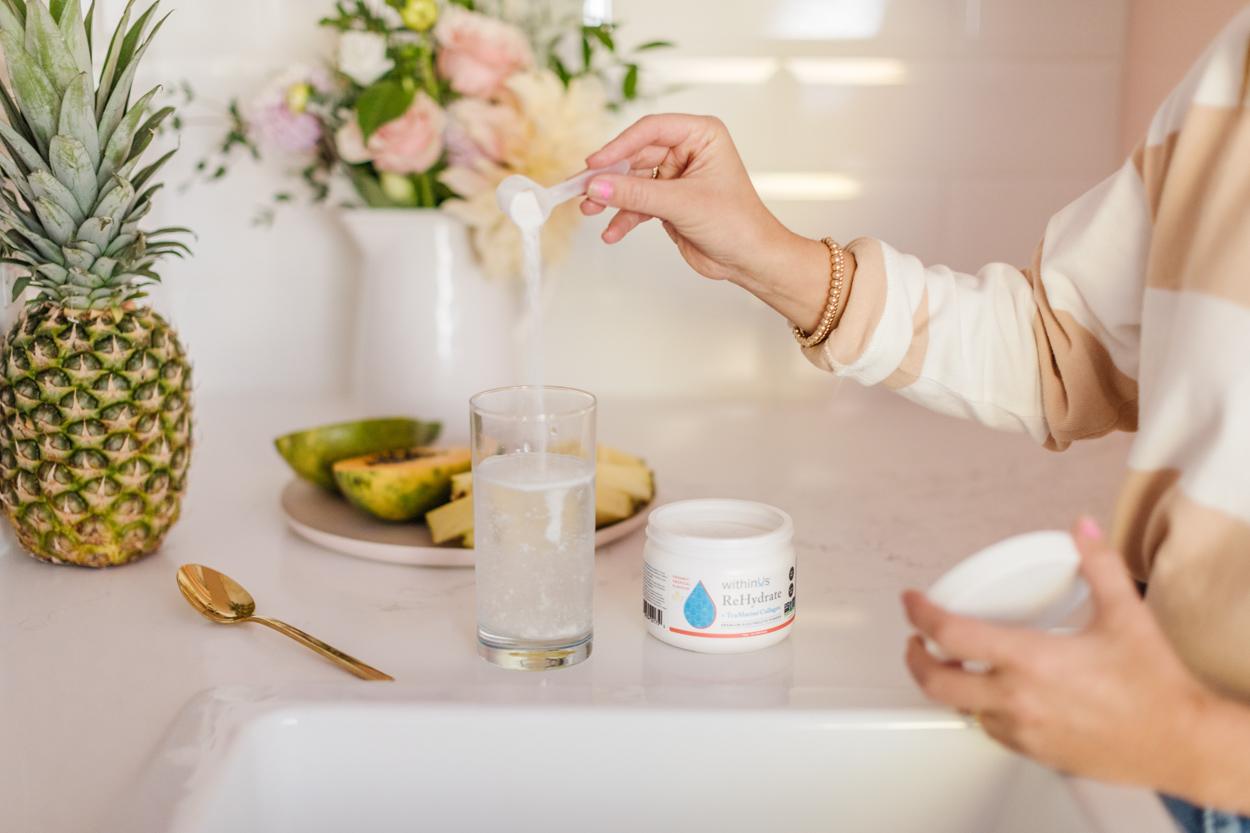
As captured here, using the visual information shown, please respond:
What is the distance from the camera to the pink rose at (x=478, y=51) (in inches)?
43.6

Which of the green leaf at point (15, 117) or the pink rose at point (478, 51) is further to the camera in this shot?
the pink rose at point (478, 51)

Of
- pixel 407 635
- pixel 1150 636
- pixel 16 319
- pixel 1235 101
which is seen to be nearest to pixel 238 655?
pixel 407 635

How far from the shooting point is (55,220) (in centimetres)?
76

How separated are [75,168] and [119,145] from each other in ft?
0.13

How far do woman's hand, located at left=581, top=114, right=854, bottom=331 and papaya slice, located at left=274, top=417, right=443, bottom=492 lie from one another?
14.0 inches

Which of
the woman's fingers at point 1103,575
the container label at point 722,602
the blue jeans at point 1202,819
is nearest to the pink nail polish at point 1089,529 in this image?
the woman's fingers at point 1103,575

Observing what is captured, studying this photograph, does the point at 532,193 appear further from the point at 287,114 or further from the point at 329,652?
the point at 287,114

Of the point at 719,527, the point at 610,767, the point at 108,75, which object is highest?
the point at 108,75

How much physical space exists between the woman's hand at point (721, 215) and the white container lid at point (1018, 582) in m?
0.33

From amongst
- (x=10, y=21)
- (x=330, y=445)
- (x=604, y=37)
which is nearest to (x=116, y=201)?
(x=10, y=21)

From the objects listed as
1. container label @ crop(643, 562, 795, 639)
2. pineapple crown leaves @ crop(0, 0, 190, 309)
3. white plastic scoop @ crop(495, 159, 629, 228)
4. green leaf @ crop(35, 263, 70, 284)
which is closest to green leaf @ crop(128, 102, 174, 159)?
pineapple crown leaves @ crop(0, 0, 190, 309)

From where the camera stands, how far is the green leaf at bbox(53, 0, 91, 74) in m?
0.73

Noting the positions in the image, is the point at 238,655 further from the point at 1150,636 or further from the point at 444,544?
the point at 1150,636

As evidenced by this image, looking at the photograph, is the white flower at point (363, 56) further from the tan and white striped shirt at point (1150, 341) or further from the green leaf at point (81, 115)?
the tan and white striped shirt at point (1150, 341)
